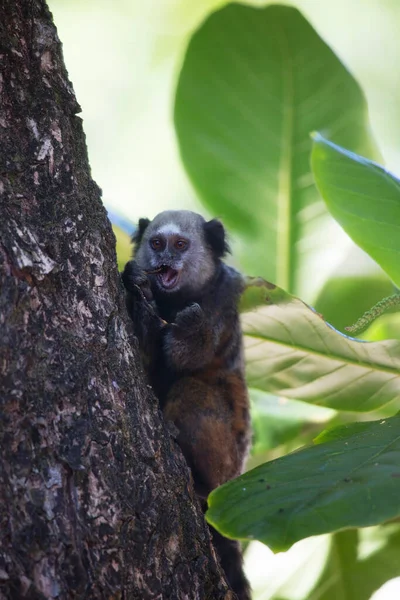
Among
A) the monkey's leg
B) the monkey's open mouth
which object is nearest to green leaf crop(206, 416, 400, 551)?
the monkey's leg

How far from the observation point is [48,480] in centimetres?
230

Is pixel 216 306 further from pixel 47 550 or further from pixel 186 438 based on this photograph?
pixel 47 550

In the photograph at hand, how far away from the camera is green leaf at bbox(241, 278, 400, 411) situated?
12.0 ft

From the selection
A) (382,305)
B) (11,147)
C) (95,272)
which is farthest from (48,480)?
(382,305)

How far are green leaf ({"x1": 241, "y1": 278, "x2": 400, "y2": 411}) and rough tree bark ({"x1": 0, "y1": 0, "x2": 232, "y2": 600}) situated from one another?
121 cm

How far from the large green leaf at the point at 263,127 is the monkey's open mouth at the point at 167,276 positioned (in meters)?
0.51

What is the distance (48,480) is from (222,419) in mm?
2000

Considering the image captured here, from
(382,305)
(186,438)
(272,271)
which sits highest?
(272,271)

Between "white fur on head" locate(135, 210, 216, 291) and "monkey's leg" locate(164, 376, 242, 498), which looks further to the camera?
"white fur on head" locate(135, 210, 216, 291)

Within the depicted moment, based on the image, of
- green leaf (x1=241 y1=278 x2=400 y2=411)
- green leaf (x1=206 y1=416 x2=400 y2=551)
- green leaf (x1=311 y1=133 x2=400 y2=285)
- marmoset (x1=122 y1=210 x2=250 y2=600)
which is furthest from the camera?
marmoset (x1=122 y1=210 x2=250 y2=600)

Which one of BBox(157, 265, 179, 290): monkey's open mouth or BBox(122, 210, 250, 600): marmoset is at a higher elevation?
BBox(157, 265, 179, 290): monkey's open mouth

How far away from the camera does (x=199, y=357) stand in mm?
4090

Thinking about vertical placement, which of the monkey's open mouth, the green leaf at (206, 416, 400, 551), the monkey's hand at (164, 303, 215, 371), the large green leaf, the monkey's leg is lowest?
the green leaf at (206, 416, 400, 551)

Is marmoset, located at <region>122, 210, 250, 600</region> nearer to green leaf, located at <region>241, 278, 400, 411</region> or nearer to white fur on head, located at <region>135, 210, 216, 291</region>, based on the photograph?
white fur on head, located at <region>135, 210, 216, 291</region>
